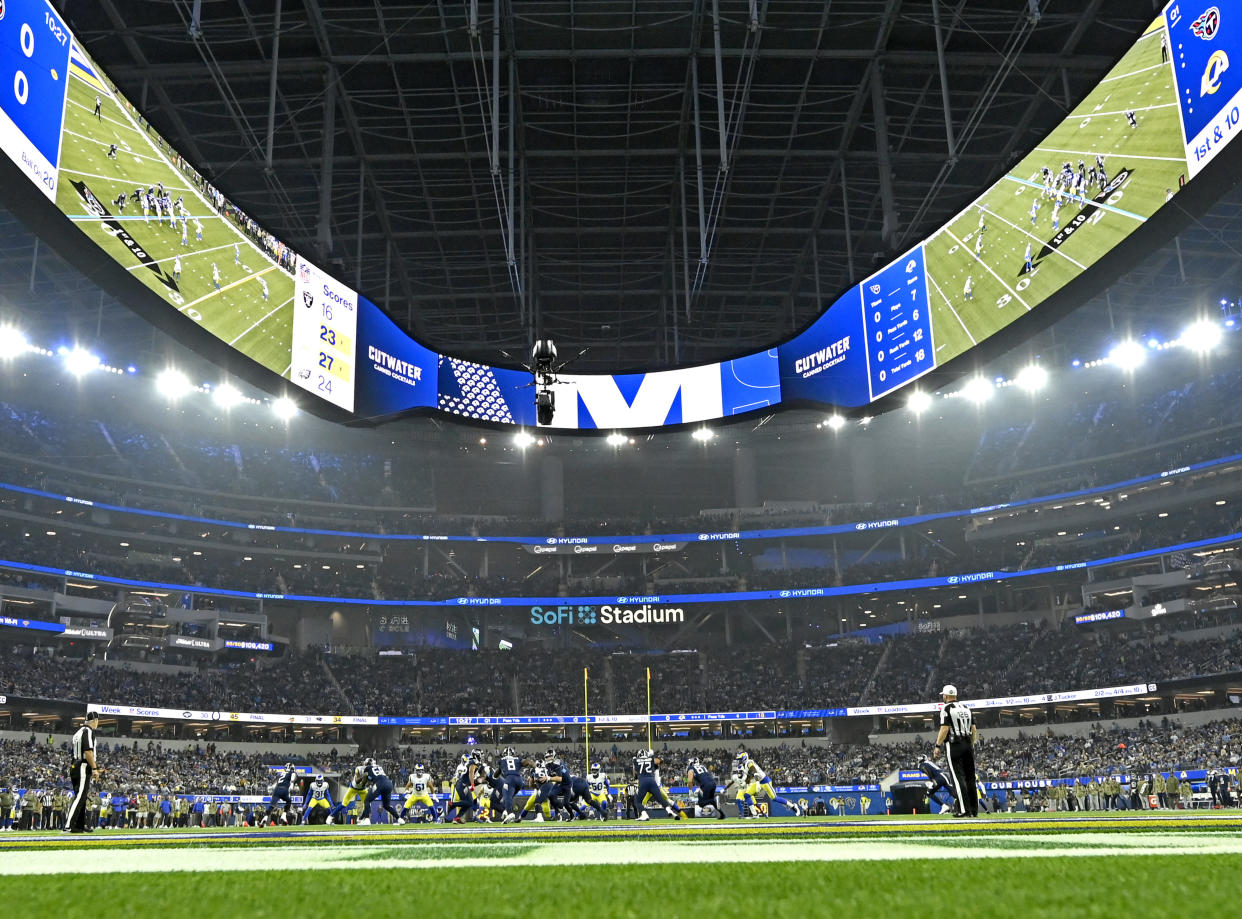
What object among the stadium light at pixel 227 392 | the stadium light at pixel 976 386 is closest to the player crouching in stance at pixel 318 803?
the stadium light at pixel 976 386

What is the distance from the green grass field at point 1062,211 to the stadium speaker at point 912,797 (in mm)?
8165

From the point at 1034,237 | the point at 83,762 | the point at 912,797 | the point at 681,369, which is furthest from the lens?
the point at 681,369

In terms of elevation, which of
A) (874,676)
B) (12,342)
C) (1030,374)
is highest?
(12,342)

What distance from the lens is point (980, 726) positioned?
148 feet

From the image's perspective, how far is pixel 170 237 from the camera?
1486cm

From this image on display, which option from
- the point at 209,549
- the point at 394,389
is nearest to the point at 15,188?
the point at 394,389

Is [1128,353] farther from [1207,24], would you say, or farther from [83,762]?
[83,762]

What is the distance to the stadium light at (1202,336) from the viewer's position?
4094 cm

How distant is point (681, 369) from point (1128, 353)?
29833 mm

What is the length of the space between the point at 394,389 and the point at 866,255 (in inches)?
801

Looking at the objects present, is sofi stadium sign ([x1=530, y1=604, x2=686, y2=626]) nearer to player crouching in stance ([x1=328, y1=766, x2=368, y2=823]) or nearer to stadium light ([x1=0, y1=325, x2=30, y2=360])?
stadium light ([x1=0, y1=325, x2=30, y2=360])

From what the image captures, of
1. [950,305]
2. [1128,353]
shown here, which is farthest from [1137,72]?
[1128,353]

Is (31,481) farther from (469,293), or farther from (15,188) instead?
(15,188)

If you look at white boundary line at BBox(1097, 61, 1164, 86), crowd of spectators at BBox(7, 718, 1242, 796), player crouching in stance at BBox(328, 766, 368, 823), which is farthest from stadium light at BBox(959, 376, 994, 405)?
player crouching in stance at BBox(328, 766, 368, 823)
